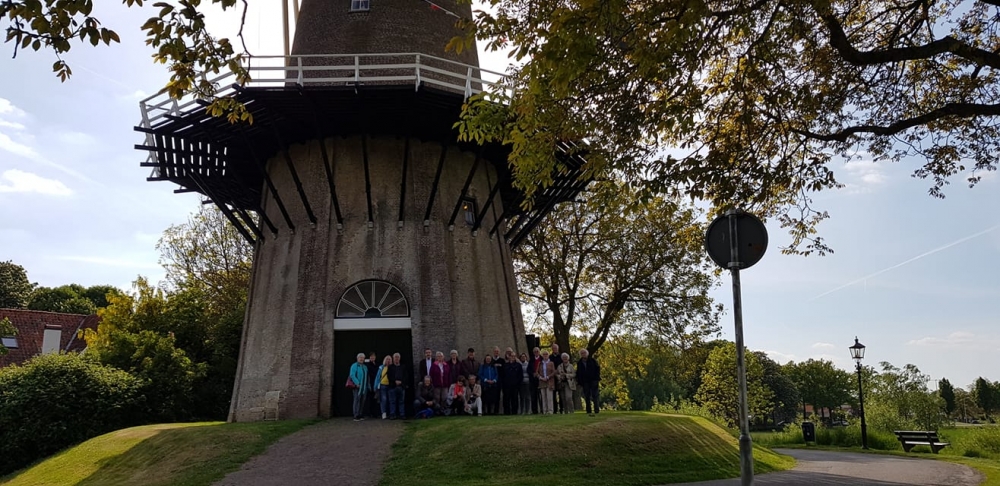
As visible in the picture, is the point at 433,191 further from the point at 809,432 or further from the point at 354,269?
the point at 809,432

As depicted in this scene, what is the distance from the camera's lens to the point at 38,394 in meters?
16.5

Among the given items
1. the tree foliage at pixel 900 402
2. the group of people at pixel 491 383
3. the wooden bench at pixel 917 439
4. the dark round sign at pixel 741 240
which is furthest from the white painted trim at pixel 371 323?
the tree foliage at pixel 900 402

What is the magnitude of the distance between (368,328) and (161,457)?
5436 millimetres

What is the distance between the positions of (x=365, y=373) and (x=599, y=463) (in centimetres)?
623

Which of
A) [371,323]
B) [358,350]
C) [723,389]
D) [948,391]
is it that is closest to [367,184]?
[371,323]

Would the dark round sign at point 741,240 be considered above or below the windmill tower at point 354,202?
below

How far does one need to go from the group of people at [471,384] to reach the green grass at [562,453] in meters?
2.09

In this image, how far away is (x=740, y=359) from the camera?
201 inches

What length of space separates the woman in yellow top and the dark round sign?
31.8 ft

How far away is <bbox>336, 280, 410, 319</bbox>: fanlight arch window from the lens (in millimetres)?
16328

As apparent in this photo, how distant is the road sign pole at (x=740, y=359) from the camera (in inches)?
198

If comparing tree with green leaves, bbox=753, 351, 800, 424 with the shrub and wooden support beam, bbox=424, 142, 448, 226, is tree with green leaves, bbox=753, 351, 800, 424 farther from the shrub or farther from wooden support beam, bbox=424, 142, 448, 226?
the shrub

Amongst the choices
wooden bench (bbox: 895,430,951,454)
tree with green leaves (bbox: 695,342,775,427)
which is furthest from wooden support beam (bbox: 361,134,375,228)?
tree with green leaves (bbox: 695,342,775,427)

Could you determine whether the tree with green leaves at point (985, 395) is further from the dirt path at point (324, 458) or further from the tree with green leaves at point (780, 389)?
the dirt path at point (324, 458)
